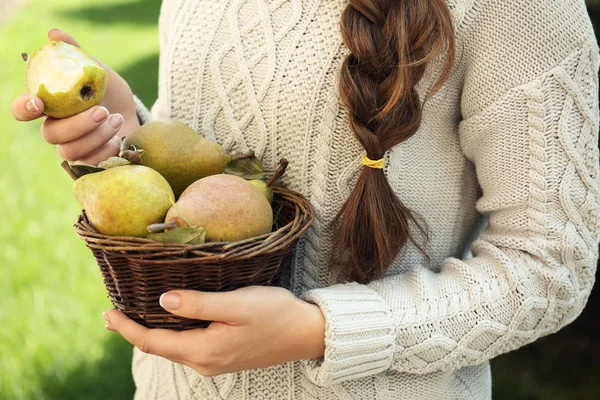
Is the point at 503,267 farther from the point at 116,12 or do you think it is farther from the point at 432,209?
the point at 116,12

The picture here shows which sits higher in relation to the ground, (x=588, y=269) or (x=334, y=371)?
(x=588, y=269)

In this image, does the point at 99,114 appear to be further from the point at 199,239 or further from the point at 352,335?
the point at 352,335

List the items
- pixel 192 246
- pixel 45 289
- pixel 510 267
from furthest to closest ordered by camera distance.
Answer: pixel 45 289, pixel 510 267, pixel 192 246

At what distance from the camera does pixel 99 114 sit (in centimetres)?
115

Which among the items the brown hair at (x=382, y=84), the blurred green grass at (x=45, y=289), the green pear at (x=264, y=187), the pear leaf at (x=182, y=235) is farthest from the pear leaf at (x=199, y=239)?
the blurred green grass at (x=45, y=289)

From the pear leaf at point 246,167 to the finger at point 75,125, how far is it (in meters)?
0.25

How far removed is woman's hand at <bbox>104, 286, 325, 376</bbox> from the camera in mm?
1063

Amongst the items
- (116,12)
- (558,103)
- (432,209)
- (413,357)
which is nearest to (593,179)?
(558,103)

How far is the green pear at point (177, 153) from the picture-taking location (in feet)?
3.82

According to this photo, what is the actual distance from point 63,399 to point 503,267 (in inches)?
85.5

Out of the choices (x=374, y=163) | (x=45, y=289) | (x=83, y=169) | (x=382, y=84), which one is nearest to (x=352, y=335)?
(x=374, y=163)

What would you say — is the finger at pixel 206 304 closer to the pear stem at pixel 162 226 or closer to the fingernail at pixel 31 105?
the pear stem at pixel 162 226

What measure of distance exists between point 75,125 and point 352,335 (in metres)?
0.63

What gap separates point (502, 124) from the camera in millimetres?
1181
